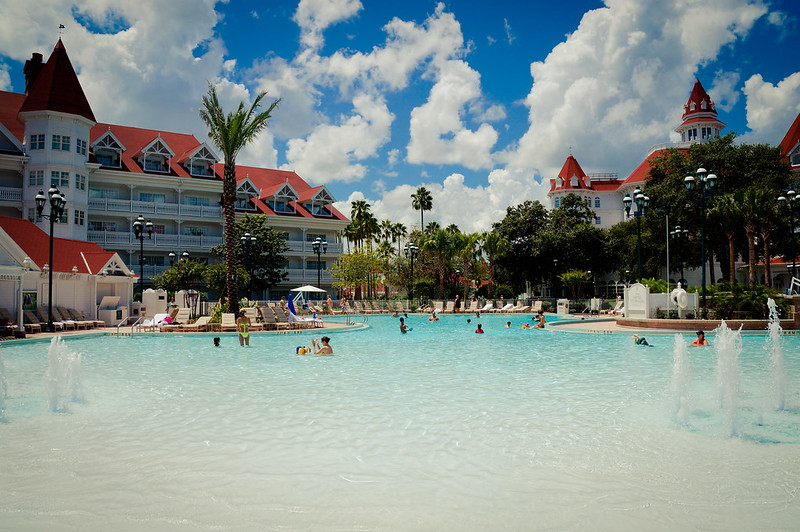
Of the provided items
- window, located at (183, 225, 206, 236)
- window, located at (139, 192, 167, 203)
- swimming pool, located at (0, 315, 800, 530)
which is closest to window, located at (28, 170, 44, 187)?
window, located at (139, 192, 167, 203)

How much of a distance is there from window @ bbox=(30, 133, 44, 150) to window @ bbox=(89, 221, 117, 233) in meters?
8.59

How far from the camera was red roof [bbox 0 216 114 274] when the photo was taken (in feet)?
87.7

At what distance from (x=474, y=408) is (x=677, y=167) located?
1873 inches

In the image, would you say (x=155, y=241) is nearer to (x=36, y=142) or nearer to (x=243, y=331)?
(x=36, y=142)

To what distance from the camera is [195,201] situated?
172ft

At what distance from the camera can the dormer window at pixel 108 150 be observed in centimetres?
4681

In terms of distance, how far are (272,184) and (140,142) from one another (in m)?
13.9

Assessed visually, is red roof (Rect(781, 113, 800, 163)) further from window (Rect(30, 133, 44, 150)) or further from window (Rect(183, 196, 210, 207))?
window (Rect(30, 133, 44, 150))

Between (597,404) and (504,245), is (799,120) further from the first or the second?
(597,404)

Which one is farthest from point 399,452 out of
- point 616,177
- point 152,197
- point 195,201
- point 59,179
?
point 616,177

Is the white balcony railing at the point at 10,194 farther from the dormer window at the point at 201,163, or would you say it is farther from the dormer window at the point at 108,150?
the dormer window at the point at 201,163

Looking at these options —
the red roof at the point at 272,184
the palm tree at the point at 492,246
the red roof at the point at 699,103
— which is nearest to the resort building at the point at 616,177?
the red roof at the point at 699,103

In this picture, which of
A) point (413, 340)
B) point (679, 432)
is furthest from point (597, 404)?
point (413, 340)

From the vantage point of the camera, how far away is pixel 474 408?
940 cm
